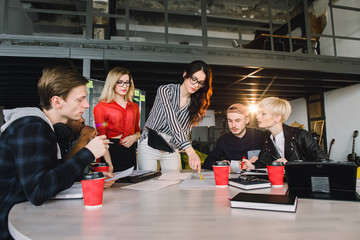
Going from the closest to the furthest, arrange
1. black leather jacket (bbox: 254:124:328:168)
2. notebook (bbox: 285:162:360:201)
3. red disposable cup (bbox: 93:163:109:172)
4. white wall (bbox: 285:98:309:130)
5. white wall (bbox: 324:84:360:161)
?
notebook (bbox: 285:162:360:201), red disposable cup (bbox: 93:163:109:172), black leather jacket (bbox: 254:124:328:168), white wall (bbox: 324:84:360:161), white wall (bbox: 285:98:309:130)

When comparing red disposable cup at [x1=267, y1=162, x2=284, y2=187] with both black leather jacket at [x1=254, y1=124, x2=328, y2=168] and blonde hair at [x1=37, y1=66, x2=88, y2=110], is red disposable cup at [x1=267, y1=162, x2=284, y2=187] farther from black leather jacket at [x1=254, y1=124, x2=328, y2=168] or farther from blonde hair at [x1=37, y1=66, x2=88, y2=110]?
blonde hair at [x1=37, y1=66, x2=88, y2=110]

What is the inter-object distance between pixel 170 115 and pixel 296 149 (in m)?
1.08

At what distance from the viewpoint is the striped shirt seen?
1715 mm

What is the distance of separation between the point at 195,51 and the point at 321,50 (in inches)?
235

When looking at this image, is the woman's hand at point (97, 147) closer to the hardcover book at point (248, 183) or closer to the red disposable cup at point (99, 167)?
the red disposable cup at point (99, 167)

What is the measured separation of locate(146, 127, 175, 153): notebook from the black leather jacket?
31.3 inches

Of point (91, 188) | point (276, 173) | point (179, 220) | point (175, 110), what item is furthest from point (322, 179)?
point (175, 110)

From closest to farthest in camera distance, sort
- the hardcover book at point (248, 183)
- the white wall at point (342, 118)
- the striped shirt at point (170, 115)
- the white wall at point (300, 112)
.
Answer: the hardcover book at point (248, 183), the striped shirt at point (170, 115), the white wall at point (342, 118), the white wall at point (300, 112)

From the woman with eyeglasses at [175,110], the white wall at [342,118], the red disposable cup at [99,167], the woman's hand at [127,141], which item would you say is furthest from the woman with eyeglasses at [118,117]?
the white wall at [342,118]

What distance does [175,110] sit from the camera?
1869 millimetres

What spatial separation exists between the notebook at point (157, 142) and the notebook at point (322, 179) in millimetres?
913

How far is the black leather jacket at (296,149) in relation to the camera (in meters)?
1.89

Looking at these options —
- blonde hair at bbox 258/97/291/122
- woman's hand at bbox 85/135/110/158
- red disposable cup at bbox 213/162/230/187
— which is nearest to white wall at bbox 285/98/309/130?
blonde hair at bbox 258/97/291/122

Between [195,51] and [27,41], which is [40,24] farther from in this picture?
[195,51]
